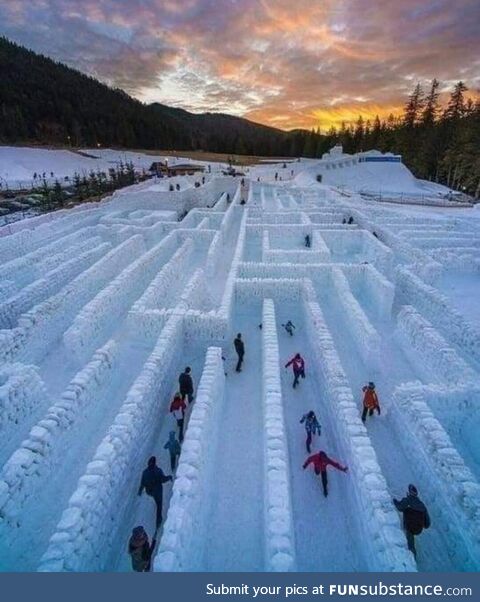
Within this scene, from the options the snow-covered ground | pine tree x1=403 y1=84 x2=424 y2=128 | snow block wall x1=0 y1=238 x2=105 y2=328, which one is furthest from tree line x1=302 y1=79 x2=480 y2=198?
snow block wall x1=0 y1=238 x2=105 y2=328

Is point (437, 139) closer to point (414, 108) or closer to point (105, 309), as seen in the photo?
point (414, 108)

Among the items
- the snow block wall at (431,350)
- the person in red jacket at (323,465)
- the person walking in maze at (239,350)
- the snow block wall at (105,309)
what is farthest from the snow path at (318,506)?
the snow block wall at (105,309)

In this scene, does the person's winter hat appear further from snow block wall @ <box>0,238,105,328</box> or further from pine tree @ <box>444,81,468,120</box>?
pine tree @ <box>444,81,468,120</box>

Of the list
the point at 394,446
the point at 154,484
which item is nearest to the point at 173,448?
the point at 154,484

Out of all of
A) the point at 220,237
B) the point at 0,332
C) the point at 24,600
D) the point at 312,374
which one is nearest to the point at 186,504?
the point at 24,600

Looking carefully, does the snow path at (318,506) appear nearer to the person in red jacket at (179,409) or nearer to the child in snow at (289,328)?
the person in red jacket at (179,409)

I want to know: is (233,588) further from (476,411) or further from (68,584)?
(476,411)
